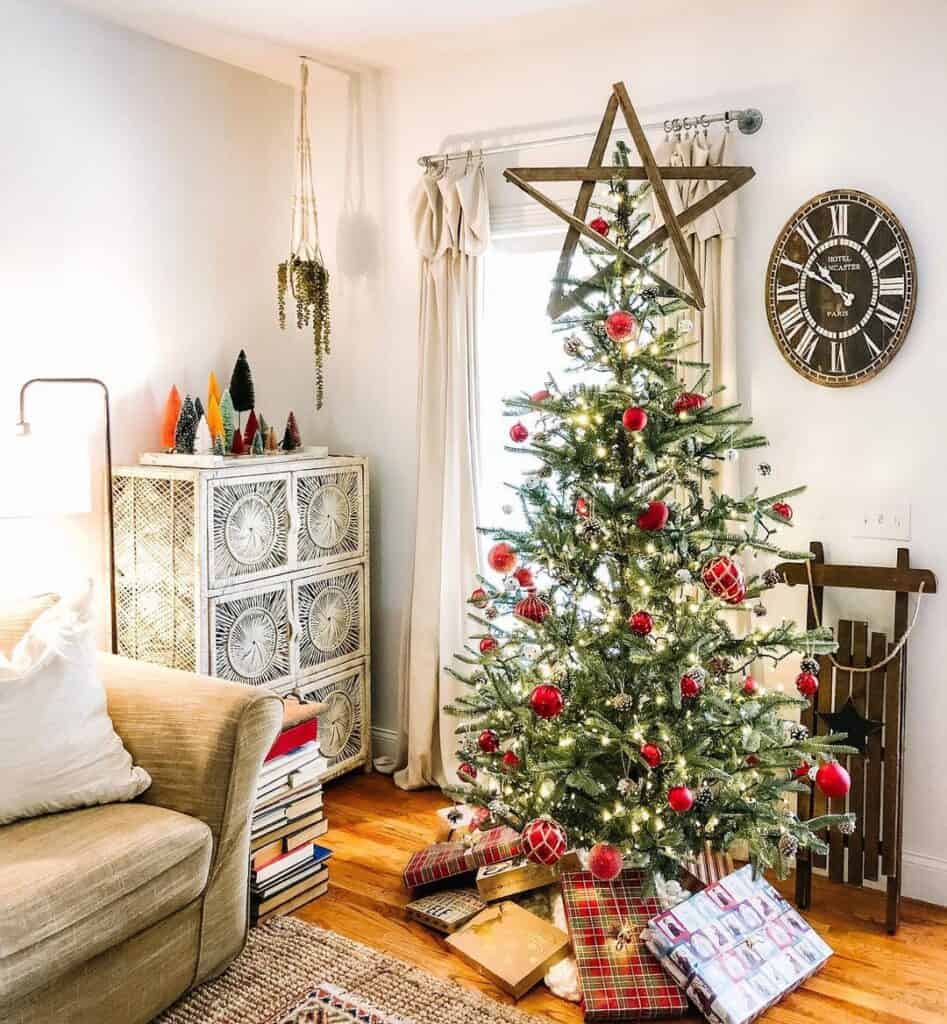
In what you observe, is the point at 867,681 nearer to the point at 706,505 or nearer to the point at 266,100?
the point at 706,505

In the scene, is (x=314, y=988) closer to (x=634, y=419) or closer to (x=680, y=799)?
(x=680, y=799)

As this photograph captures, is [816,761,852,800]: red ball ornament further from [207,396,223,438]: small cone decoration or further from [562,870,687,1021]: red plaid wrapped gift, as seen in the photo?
[207,396,223,438]: small cone decoration

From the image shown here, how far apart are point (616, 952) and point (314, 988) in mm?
777

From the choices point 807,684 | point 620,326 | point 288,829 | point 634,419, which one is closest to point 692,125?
point 620,326

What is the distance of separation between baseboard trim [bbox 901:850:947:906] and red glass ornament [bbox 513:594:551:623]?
138cm

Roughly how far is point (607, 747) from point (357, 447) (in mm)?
1864

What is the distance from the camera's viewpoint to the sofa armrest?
94.5 inches

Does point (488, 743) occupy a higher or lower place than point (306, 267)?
lower

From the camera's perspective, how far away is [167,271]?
353 cm

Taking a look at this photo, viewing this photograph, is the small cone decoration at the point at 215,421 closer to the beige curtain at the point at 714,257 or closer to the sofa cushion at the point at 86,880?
the sofa cushion at the point at 86,880

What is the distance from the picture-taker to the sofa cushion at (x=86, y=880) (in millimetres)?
1921

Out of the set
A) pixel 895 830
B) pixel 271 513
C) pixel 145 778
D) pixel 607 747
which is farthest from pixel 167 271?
pixel 895 830

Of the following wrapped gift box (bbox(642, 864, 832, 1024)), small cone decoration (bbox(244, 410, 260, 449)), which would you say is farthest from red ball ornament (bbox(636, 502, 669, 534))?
small cone decoration (bbox(244, 410, 260, 449))

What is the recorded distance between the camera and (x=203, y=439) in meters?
3.29
